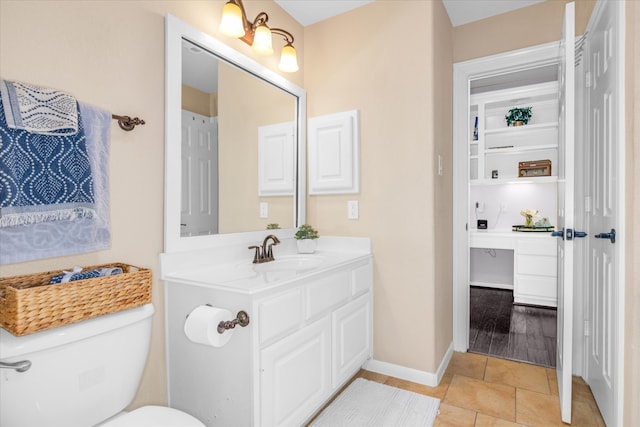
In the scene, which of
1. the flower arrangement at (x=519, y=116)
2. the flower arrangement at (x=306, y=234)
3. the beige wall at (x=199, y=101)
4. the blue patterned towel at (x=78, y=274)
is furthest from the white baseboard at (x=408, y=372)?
the flower arrangement at (x=519, y=116)

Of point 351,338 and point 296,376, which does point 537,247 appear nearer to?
point 351,338

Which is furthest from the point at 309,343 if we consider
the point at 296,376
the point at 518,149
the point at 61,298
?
the point at 518,149

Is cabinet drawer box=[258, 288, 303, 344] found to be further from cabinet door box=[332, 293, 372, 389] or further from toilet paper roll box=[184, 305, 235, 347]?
cabinet door box=[332, 293, 372, 389]

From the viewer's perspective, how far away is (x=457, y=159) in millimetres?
2641

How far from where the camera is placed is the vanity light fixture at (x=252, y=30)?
167 cm

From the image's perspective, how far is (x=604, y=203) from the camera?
1727mm

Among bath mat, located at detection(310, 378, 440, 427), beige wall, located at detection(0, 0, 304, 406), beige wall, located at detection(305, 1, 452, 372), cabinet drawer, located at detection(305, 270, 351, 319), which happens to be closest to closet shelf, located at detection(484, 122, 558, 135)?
beige wall, located at detection(305, 1, 452, 372)

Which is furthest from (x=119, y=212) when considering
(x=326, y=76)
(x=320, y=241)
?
(x=326, y=76)

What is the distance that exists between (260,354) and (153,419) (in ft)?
1.30

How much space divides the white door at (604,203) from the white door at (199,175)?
1864 millimetres

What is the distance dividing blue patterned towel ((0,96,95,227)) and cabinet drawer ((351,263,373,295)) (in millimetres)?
1381

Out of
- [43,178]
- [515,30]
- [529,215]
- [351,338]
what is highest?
[515,30]

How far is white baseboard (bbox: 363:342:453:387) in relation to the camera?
2.14 metres

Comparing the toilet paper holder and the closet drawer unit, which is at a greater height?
the toilet paper holder
